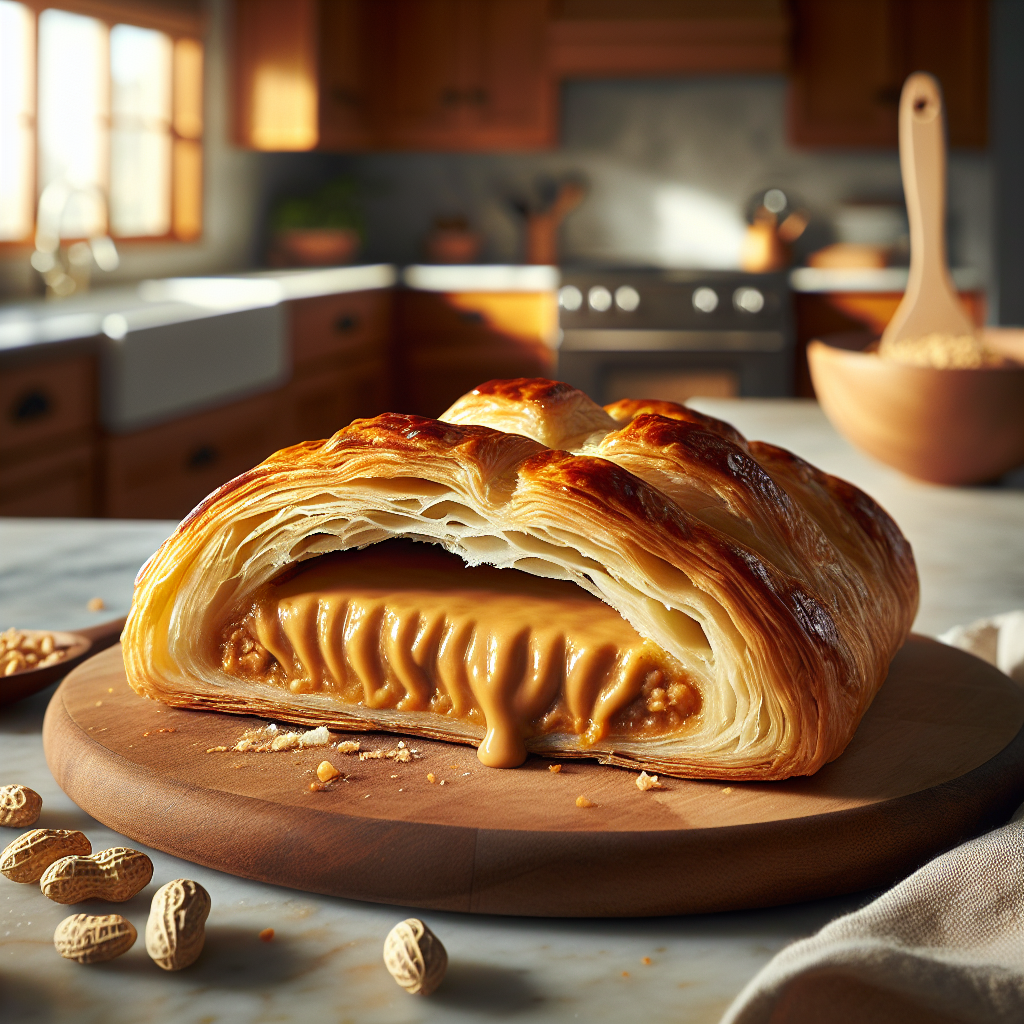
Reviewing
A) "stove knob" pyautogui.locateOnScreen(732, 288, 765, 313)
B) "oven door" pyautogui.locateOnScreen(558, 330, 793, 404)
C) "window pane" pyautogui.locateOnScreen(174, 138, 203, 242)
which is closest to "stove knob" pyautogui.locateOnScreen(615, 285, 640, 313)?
"oven door" pyautogui.locateOnScreen(558, 330, 793, 404)

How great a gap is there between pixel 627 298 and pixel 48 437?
292cm

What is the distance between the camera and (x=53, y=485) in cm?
333

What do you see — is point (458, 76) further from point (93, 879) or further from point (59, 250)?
point (93, 879)

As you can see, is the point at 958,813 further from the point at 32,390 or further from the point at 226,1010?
the point at 32,390

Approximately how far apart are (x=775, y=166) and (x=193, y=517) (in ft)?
20.4

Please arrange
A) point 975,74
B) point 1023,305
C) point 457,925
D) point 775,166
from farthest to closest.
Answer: point 775,166
point 975,74
point 1023,305
point 457,925

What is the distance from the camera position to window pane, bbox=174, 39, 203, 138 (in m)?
5.54

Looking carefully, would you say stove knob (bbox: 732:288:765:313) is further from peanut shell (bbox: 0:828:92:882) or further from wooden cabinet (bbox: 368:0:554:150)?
peanut shell (bbox: 0:828:92:882)

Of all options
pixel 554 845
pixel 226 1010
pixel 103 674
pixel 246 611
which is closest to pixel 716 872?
pixel 554 845

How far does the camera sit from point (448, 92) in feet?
20.7

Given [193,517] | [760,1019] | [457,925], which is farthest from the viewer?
[193,517]

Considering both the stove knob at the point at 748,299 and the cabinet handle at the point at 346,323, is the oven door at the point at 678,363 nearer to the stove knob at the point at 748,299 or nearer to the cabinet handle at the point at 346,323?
the stove knob at the point at 748,299

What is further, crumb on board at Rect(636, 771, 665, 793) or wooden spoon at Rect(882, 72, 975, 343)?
wooden spoon at Rect(882, 72, 975, 343)

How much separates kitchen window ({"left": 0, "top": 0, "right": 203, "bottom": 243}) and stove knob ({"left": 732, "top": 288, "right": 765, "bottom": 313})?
2457 mm
